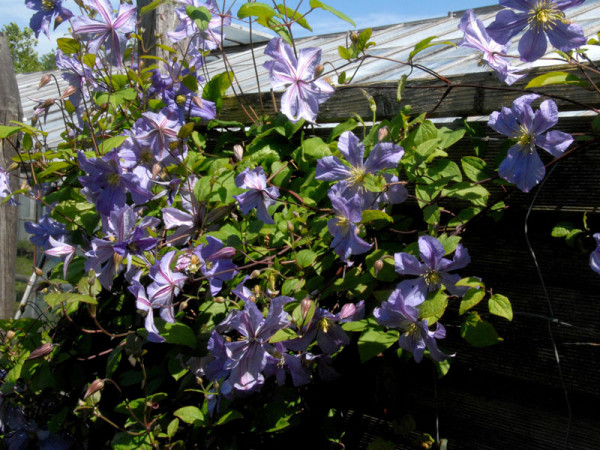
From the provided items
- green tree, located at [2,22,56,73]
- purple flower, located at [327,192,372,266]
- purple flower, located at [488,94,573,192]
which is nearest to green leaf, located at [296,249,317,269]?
purple flower, located at [327,192,372,266]

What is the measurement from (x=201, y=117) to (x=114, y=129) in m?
0.30

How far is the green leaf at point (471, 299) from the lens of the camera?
1.07 m

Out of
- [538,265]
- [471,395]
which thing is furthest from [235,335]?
[538,265]

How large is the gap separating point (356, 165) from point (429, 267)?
0.23m

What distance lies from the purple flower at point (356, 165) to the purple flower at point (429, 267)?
15 centimetres

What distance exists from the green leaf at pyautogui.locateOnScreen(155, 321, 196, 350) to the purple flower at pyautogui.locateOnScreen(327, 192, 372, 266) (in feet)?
1.20

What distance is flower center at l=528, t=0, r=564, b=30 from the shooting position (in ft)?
3.20

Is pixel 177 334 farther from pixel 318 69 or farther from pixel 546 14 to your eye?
pixel 546 14

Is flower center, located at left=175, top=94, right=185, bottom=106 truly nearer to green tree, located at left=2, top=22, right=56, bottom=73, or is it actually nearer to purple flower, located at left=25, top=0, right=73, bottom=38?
purple flower, located at left=25, top=0, right=73, bottom=38

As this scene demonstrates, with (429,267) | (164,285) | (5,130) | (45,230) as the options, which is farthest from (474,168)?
(45,230)

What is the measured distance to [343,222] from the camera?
1135mm

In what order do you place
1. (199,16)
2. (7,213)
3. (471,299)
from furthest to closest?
(7,213) → (199,16) → (471,299)

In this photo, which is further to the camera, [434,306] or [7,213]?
[7,213]

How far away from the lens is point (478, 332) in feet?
3.67
